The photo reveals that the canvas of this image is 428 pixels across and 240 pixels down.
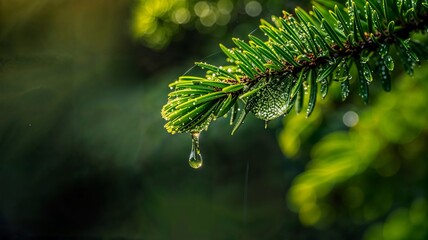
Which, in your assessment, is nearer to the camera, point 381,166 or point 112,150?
point 381,166

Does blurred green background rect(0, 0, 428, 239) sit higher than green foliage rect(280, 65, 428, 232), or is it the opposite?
blurred green background rect(0, 0, 428, 239)

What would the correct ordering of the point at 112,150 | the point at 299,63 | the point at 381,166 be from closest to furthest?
the point at 299,63 < the point at 381,166 < the point at 112,150

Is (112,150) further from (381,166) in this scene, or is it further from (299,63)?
(299,63)

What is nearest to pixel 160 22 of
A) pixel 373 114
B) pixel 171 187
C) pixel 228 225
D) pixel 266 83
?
pixel 373 114

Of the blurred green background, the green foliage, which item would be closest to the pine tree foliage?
the green foliage

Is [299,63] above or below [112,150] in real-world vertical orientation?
below

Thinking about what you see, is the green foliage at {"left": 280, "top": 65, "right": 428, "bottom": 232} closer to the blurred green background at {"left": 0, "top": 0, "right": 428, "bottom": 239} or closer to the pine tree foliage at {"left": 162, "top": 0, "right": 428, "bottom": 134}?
the pine tree foliage at {"left": 162, "top": 0, "right": 428, "bottom": 134}

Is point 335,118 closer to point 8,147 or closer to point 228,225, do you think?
point 228,225

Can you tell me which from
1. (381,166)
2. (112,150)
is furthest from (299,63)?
(112,150)
